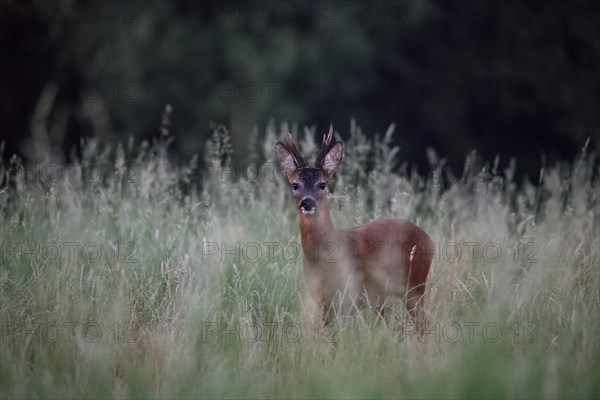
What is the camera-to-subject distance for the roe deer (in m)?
5.77

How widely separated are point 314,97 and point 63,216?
897cm

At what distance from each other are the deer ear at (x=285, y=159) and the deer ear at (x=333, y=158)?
229mm

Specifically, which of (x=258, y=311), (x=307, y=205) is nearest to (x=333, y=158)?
(x=307, y=205)

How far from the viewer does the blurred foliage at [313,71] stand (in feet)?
49.3

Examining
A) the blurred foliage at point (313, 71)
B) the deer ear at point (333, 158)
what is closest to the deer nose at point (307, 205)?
the deer ear at point (333, 158)

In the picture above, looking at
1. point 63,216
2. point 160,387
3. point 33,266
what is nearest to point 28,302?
point 33,266

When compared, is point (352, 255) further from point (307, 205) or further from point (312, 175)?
point (312, 175)

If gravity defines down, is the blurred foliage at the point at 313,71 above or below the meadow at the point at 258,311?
above

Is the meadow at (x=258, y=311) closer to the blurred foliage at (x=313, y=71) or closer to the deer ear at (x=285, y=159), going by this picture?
the deer ear at (x=285, y=159)

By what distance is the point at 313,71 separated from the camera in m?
15.1

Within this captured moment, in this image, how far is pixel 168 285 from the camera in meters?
5.34

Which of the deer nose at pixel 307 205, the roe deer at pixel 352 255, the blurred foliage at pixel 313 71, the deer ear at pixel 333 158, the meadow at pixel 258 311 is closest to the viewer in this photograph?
the meadow at pixel 258 311

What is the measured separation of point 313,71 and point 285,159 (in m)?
8.85

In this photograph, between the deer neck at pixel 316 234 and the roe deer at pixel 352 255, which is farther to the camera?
the deer neck at pixel 316 234
